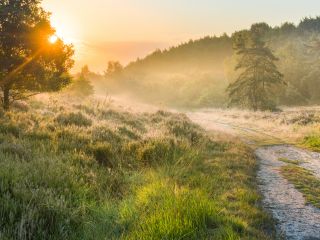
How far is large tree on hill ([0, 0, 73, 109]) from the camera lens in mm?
16500

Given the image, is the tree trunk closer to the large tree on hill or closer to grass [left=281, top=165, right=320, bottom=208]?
the large tree on hill

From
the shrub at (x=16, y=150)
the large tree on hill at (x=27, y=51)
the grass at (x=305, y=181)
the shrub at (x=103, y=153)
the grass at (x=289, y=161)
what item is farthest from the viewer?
the large tree on hill at (x=27, y=51)

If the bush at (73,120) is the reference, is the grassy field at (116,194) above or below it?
below

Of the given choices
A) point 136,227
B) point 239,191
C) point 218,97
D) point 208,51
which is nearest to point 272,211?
point 239,191

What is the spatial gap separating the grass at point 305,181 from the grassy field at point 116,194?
45.6 inches

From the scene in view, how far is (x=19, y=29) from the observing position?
16.9m

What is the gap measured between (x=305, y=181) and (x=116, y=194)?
6072mm

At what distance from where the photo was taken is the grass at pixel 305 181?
9.71 metres

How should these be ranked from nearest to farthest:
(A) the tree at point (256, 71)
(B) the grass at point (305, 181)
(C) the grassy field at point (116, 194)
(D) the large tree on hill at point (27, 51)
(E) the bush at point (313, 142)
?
(C) the grassy field at point (116, 194) → (B) the grass at point (305, 181) → (D) the large tree on hill at point (27, 51) → (E) the bush at point (313, 142) → (A) the tree at point (256, 71)

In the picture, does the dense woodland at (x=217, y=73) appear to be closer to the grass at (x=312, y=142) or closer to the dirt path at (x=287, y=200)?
the grass at (x=312, y=142)

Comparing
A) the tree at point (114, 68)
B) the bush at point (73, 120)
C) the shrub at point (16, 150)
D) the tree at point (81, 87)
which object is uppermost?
the tree at point (114, 68)

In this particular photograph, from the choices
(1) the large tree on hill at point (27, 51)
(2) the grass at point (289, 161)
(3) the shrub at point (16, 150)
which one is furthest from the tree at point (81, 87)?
(3) the shrub at point (16, 150)

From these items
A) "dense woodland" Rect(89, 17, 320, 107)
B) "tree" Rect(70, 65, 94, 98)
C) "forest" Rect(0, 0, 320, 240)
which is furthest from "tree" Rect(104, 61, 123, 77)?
"forest" Rect(0, 0, 320, 240)

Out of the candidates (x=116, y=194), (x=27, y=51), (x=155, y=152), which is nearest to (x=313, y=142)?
(x=155, y=152)
